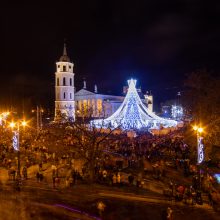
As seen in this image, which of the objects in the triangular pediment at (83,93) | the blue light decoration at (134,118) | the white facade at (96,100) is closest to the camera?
the blue light decoration at (134,118)

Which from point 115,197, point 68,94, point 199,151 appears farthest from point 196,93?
point 68,94

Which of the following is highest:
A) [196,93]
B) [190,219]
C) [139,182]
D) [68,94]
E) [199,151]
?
[68,94]

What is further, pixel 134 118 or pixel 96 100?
pixel 96 100

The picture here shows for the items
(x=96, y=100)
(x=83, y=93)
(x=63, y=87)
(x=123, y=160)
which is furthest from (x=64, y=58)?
(x=123, y=160)

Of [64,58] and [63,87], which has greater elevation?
[64,58]

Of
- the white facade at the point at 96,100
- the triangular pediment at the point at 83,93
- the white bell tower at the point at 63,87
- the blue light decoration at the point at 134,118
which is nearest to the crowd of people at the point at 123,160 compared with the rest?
the blue light decoration at the point at 134,118

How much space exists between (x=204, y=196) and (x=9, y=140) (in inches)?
773

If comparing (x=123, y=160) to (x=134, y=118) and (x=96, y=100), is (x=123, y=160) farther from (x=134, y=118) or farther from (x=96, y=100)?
(x=96, y=100)

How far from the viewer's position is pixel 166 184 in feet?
56.6

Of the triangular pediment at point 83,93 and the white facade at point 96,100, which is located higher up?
the triangular pediment at point 83,93

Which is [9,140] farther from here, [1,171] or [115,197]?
[115,197]

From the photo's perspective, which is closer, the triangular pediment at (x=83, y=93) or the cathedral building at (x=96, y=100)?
the cathedral building at (x=96, y=100)

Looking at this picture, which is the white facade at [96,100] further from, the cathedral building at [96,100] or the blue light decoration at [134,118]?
the blue light decoration at [134,118]

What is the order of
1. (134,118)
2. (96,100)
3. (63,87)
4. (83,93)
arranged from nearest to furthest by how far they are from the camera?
1. (134,118)
2. (63,87)
3. (96,100)
4. (83,93)
